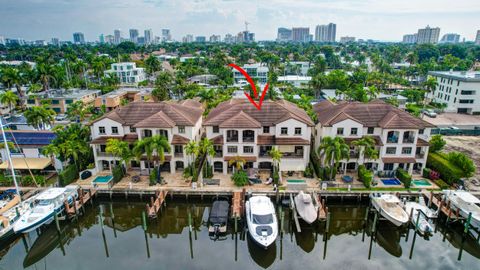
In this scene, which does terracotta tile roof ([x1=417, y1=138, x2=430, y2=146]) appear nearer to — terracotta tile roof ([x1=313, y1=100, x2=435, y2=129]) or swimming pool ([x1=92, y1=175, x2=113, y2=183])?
terracotta tile roof ([x1=313, y1=100, x2=435, y2=129])

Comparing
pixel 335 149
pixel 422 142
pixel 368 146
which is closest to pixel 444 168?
pixel 422 142

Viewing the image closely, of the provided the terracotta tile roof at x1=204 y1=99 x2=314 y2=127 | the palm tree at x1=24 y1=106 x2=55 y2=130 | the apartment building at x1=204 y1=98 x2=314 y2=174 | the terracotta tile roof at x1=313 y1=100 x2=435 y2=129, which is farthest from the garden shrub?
the palm tree at x1=24 y1=106 x2=55 y2=130

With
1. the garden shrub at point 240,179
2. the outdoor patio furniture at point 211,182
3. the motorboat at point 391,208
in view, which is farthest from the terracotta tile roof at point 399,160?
the outdoor patio furniture at point 211,182

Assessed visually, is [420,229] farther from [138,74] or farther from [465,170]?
[138,74]

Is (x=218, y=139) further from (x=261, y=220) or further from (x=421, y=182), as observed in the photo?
(x=421, y=182)

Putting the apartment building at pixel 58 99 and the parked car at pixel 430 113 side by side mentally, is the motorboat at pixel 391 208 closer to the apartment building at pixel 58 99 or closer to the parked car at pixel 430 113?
the parked car at pixel 430 113
